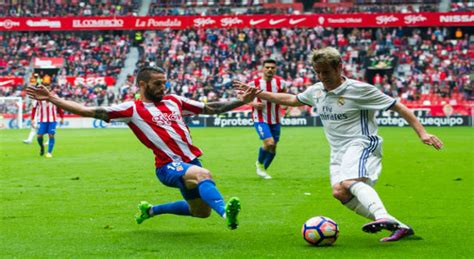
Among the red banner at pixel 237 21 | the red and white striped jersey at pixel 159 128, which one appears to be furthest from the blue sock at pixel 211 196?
the red banner at pixel 237 21

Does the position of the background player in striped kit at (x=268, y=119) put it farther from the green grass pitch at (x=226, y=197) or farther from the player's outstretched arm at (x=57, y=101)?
the player's outstretched arm at (x=57, y=101)

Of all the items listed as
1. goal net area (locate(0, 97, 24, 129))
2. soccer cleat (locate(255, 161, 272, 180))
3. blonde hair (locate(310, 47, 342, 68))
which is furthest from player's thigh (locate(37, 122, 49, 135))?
goal net area (locate(0, 97, 24, 129))

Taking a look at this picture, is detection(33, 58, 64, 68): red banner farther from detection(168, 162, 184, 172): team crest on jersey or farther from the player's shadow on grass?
detection(168, 162, 184, 172): team crest on jersey

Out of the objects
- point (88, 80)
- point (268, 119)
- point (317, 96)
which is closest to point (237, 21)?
point (88, 80)

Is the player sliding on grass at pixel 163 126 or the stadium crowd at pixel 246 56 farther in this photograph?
the stadium crowd at pixel 246 56

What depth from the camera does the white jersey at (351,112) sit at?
8.12 meters

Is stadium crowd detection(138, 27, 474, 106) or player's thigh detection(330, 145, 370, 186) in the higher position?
player's thigh detection(330, 145, 370, 186)

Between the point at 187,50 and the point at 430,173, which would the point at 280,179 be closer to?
the point at 430,173

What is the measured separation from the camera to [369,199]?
7.64 meters

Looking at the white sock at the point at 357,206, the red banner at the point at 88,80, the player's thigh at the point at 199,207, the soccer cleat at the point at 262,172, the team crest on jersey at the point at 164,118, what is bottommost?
the red banner at the point at 88,80

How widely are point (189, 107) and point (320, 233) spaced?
7.33 feet

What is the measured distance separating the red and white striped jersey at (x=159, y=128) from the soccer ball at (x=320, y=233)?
5.32ft

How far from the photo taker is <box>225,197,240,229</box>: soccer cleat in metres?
7.56

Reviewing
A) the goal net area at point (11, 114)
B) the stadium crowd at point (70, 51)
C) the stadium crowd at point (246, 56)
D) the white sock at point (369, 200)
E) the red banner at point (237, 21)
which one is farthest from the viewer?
the stadium crowd at point (70, 51)
